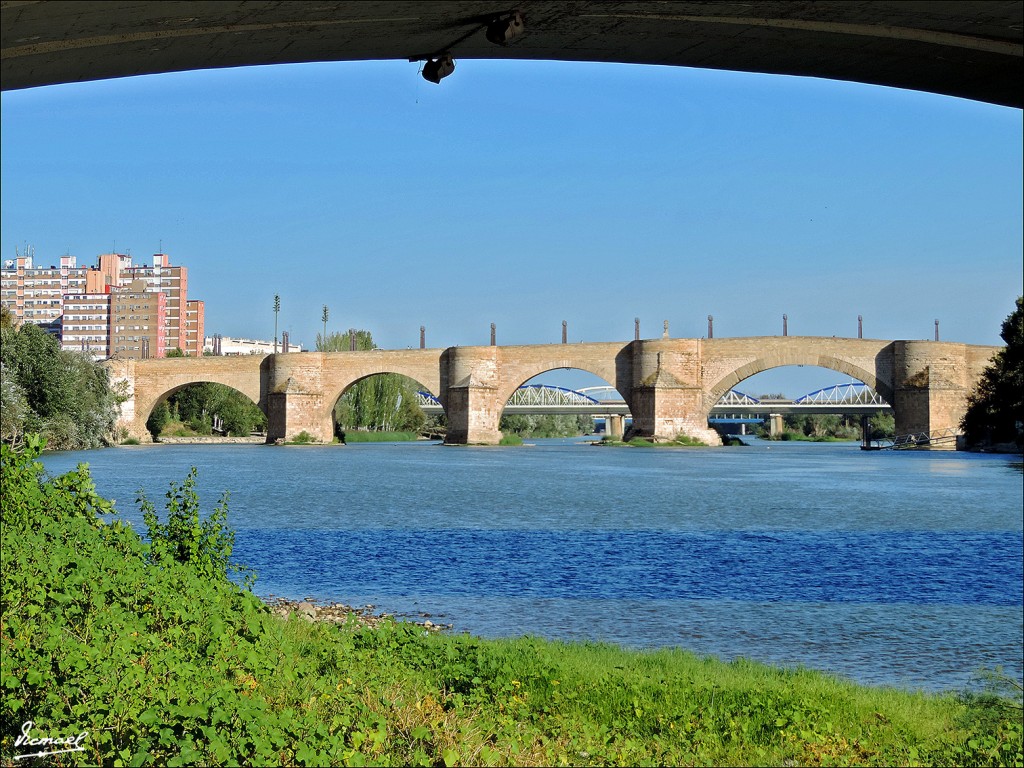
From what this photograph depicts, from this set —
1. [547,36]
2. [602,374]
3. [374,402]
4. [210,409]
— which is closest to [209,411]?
[210,409]

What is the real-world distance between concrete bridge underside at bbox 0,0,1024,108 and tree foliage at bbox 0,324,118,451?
2435cm

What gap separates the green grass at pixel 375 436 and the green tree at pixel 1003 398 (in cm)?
2707

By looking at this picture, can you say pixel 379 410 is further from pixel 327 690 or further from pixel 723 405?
pixel 327 690

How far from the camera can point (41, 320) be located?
4678 inches

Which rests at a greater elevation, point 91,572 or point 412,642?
point 91,572

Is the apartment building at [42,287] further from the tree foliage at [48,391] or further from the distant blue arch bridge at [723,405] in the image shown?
the tree foliage at [48,391]

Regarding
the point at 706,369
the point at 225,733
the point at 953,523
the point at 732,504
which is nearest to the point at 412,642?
the point at 225,733

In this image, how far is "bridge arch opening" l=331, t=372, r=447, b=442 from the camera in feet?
171

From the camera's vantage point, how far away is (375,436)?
53.3 meters

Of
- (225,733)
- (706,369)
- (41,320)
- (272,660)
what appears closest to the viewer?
(225,733)

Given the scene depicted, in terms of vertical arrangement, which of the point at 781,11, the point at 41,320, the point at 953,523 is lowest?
the point at 953,523

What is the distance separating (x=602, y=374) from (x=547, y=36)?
3978 cm

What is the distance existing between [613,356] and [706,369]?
12.1 ft

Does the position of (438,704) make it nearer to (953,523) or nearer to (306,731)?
(306,731)
